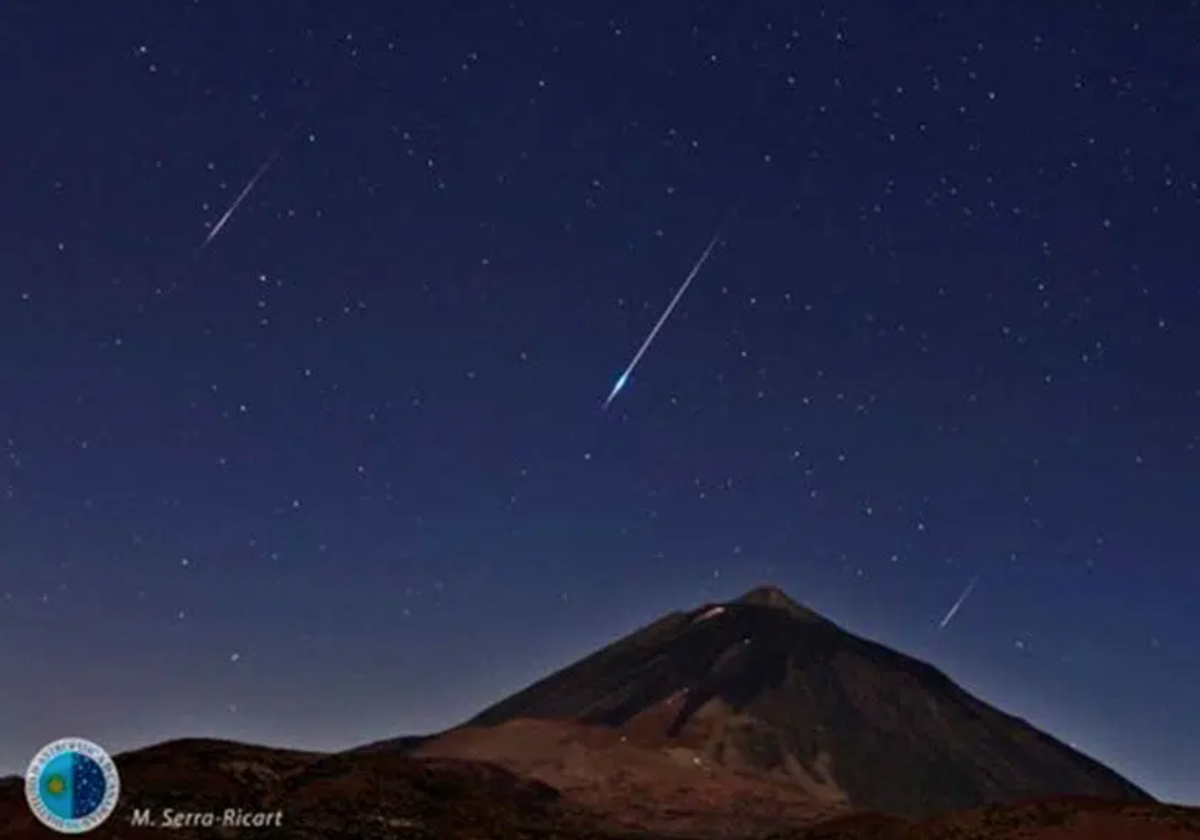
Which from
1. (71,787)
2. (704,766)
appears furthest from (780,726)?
(71,787)

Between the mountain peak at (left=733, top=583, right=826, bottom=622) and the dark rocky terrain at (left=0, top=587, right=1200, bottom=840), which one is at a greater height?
the mountain peak at (left=733, top=583, right=826, bottom=622)

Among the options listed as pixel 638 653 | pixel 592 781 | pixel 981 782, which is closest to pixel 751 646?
pixel 638 653

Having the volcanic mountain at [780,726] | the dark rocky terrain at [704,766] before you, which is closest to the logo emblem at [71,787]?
the dark rocky terrain at [704,766]

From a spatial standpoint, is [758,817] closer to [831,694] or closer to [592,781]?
[592,781]

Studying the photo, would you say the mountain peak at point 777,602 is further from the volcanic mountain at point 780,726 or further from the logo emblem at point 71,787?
the logo emblem at point 71,787

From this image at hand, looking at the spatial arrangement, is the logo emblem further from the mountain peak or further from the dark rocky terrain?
the mountain peak

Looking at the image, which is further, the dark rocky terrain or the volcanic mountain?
the volcanic mountain

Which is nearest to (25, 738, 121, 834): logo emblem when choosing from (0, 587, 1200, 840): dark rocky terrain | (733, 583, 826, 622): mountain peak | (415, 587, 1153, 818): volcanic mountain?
(0, 587, 1200, 840): dark rocky terrain
